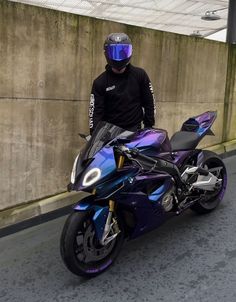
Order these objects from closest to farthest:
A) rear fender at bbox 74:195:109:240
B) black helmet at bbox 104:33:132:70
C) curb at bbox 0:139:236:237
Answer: rear fender at bbox 74:195:109:240 → black helmet at bbox 104:33:132:70 → curb at bbox 0:139:236:237

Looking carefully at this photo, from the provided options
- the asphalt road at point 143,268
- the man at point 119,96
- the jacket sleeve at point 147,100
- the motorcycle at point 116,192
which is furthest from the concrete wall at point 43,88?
the motorcycle at point 116,192

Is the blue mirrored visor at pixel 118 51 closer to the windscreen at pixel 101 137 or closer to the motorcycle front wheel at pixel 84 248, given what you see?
the windscreen at pixel 101 137

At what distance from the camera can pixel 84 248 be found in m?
3.10

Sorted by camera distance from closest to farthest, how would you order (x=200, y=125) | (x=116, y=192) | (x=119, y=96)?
1. (x=116, y=192)
2. (x=119, y=96)
3. (x=200, y=125)

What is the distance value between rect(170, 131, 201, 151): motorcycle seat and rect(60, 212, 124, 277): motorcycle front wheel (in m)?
1.10

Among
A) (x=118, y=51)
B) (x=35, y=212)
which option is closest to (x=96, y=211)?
(x=118, y=51)

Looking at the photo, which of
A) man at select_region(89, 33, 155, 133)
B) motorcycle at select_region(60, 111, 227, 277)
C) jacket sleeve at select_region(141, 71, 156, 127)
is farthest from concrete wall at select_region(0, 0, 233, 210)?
motorcycle at select_region(60, 111, 227, 277)

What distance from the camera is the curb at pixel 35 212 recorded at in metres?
4.16

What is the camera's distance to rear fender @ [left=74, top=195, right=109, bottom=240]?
119 inches

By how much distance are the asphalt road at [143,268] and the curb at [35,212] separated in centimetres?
9

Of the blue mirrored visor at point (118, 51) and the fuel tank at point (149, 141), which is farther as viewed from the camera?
the blue mirrored visor at point (118, 51)

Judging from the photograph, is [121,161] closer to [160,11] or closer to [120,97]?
[120,97]

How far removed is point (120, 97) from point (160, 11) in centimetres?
2191

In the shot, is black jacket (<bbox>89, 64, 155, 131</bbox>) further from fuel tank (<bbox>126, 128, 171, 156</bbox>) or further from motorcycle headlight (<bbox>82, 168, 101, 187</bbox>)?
motorcycle headlight (<bbox>82, 168, 101, 187</bbox>)
